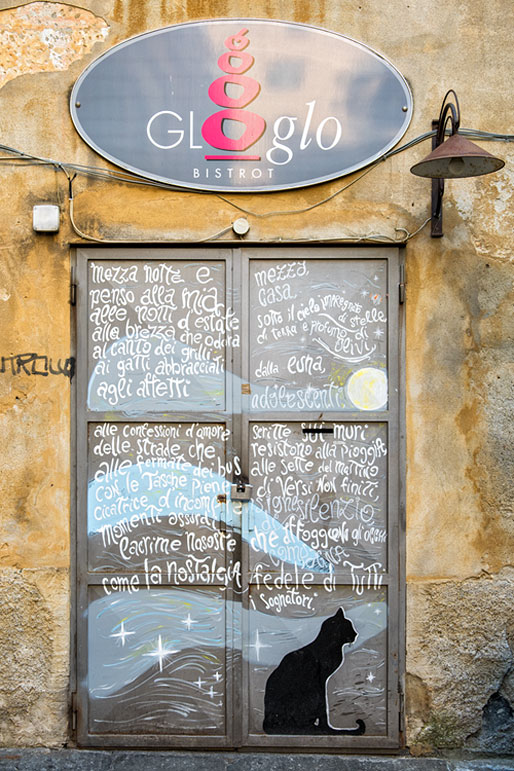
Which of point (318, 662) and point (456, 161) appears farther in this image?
point (318, 662)

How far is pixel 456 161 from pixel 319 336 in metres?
1.21

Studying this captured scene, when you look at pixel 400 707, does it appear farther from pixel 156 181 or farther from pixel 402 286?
pixel 156 181

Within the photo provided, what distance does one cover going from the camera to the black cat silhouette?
3.90 m

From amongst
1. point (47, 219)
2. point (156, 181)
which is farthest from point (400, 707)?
point (47, 219)

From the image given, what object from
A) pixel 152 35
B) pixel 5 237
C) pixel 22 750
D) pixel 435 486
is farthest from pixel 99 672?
pixel 152 35

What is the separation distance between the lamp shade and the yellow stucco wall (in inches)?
18.1

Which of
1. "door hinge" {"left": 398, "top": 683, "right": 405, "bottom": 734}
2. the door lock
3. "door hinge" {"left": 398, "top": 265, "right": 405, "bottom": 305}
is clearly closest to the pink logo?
"door hinge" {"left": 398, "top": 265, "right": 405, "bottom": 305}

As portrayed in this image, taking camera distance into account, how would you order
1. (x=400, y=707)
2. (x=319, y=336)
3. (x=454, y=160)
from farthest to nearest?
(x=319, y=336) → (x=400, y=707) → (x=454, y=160)

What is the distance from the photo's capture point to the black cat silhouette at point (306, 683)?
154 inches

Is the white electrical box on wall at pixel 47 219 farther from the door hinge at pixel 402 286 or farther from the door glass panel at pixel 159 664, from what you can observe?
the door glass panel at pixel 159 664

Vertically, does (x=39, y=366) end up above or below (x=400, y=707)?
above

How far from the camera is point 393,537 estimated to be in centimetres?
393

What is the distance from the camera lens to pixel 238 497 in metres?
3.92

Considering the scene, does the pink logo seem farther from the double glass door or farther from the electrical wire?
the double glass door
